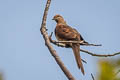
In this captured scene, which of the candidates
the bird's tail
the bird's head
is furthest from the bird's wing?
the bird's head

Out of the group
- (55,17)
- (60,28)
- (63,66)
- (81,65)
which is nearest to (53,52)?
(63,66)

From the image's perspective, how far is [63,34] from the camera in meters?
7.87

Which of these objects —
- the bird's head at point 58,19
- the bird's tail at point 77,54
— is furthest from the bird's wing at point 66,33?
the bird's head at point 58,19

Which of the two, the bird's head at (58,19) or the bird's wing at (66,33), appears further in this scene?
the bird's head at (58,19)

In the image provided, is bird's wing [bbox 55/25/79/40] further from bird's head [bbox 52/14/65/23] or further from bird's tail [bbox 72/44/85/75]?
bird's head [bbox 52/14/65/23]

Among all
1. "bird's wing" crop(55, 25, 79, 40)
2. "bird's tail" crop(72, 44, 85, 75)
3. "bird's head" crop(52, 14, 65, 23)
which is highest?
"bird's head" crop(52, 14, 65, 23)

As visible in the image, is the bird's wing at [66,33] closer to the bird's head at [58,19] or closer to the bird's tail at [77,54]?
the bird's tail at [77,54]

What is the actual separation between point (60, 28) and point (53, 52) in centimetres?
557

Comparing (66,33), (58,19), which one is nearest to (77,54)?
(66,33)

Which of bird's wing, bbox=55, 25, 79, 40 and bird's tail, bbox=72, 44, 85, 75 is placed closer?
bird's tail, bbox=72, 44, 85, 75

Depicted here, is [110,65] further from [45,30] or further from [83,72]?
[83,72]

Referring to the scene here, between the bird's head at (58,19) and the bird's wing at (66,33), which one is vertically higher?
the bird's head at (58,19)

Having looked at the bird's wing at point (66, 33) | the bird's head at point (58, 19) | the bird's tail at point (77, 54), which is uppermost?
the bird's head at point (58, 19)

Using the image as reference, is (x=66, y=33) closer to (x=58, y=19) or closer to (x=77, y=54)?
(x=77, y=54)
